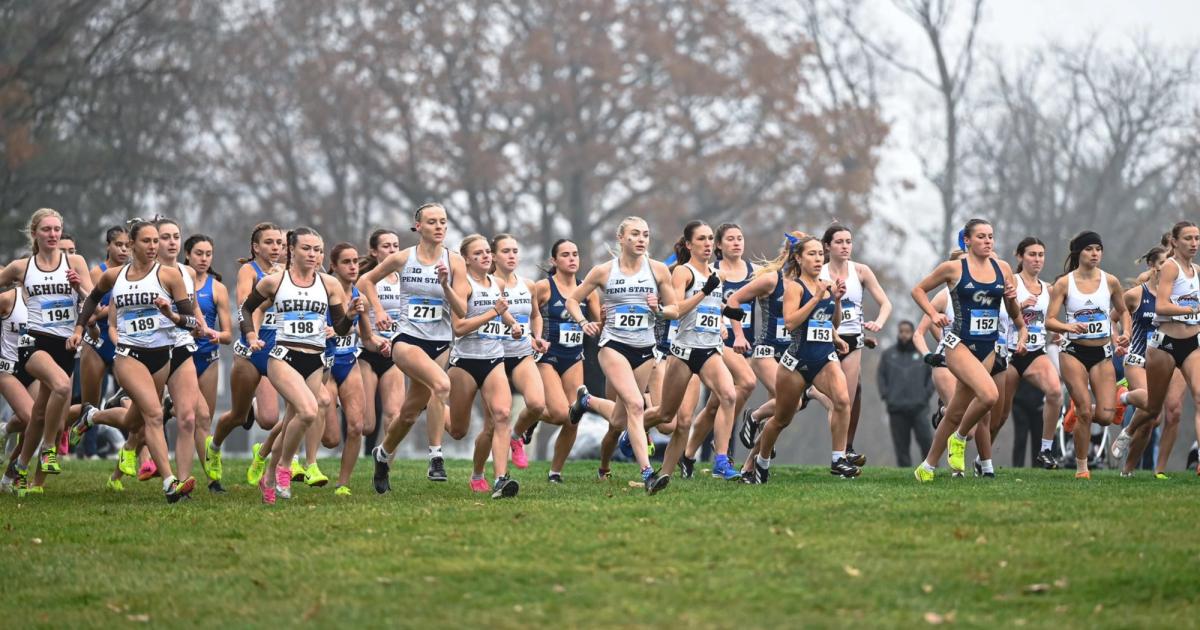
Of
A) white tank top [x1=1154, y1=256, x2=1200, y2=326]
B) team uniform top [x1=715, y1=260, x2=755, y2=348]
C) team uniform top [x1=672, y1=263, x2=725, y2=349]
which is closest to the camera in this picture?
team uniform top [x1=672, y1=263, x2=725, y2=349]

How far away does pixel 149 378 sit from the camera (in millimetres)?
13977

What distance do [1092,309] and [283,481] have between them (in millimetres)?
7607

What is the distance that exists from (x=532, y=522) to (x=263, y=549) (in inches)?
74.2

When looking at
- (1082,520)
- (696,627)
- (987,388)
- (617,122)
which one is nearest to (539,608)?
(696,627)

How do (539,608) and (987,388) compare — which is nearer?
(539,608)

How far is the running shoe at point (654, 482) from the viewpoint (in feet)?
44.5

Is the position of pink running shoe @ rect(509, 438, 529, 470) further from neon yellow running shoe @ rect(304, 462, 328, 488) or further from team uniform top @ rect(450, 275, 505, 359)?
team uniform top @ rect(450, 275, 505, 359)

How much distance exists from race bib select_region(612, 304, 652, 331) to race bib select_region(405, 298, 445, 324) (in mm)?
1511

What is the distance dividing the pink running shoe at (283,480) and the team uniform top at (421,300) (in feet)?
4.90

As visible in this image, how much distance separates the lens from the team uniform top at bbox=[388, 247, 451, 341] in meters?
14.5

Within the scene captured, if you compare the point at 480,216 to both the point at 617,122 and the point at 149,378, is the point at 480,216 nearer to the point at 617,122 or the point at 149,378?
the point at 617,122

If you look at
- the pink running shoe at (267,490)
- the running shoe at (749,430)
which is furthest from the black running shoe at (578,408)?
the pink running shoe at (267,490)

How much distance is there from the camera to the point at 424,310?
1456 centimetres

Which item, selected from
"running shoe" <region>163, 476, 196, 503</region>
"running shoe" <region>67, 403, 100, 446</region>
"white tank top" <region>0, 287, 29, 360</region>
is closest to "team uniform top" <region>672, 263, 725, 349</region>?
"running shoe" <region>163, 476, 196, 503</region>
